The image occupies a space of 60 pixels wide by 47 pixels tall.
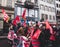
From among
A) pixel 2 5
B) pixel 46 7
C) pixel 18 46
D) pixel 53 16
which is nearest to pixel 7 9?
pixel 2 5

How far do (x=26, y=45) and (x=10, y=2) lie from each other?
19533 mm

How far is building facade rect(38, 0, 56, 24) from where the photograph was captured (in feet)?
107

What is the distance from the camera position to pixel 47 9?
35.4 m

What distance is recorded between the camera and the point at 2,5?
24.6 metres

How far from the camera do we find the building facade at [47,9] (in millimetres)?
32619

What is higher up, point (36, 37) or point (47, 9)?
point (47, 9)

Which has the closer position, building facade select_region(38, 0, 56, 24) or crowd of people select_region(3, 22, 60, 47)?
crowd of people select_region(3, 22, 60, 47)

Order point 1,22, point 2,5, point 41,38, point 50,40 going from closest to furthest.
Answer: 1. point 41,38
2. point 50,40
3. point 1,22
4. point 2,5

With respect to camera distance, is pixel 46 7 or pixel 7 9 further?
pixel 46 7

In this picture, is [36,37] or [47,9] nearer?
[36,37]

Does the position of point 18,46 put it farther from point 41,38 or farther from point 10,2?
point 10,2

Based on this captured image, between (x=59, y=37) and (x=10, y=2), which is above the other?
(x=10, y=2)

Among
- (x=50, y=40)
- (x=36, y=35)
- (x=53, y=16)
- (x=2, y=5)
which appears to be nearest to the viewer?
(x=36, y=35)

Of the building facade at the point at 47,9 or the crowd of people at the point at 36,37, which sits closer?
the crowd of people at the point at 36,37
